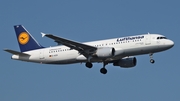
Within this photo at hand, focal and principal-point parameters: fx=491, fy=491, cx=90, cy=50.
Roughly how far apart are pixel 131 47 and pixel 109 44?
3.40 metres

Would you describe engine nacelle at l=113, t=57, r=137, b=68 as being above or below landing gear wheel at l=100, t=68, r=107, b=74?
above

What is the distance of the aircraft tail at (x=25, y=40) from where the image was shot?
6887cm

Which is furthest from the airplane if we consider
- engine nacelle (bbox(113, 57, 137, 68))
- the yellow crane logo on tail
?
the yellow crane logo on tail

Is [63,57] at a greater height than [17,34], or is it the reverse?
[17,34]

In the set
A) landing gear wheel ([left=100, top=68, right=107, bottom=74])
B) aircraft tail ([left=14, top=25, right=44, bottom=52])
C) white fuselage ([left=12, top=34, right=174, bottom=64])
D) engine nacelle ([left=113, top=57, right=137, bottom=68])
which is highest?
aircraft tail ([left=14, top=25, right=44, bottom=52])

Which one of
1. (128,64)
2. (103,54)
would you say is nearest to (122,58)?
(128,64)

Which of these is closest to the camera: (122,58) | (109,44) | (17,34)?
(109,44)

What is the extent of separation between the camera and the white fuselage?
60.0 meters

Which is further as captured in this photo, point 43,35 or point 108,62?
point 108,62

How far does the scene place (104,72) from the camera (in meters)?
66.9

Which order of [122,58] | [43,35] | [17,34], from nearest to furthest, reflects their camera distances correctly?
[43,35]
[122,58]
[17,34]

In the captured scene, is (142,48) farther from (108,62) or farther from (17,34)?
(17,34)

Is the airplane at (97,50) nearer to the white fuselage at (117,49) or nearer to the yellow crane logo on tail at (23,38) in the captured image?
the white fuselage at (117,49)

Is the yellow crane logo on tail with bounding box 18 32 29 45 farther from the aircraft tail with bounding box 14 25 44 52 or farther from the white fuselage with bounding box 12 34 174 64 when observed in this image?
the white fuselage with bounding box 12 34 174 64
